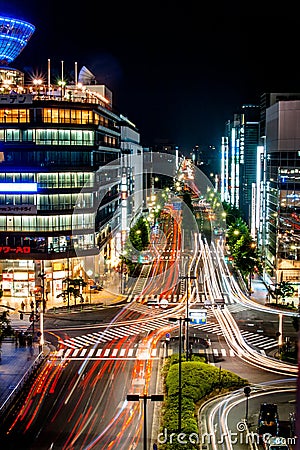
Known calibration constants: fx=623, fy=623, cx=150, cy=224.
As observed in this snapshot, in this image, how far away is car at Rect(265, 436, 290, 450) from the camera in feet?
77.6

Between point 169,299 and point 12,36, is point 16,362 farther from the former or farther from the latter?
point 12,36

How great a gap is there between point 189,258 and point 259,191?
12.4m

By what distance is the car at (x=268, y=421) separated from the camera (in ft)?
86.5

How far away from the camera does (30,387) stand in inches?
1312

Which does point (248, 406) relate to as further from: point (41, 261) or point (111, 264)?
point (111, 264)

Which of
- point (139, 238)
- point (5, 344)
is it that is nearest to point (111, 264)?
point (139, 238)

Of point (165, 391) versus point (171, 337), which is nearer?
point (165, 391)

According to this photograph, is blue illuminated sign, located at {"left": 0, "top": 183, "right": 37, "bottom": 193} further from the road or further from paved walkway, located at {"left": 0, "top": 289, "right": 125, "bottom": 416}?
the road

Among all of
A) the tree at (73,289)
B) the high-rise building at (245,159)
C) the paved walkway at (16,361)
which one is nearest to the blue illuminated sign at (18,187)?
the tree at (73,289)

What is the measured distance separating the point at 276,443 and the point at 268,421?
257 cm

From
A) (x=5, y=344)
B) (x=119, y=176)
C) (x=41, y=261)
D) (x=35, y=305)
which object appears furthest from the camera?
(x=119, y=176)

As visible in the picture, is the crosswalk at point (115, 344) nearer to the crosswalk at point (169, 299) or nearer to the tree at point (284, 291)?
the crosswalk at point (169, 299)

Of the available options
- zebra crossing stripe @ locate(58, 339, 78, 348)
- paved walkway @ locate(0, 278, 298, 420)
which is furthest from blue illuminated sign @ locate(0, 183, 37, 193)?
zebra crossing stripe @ locate(58, 339, 78, 348)

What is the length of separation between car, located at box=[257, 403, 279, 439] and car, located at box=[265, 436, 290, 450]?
1.27m
